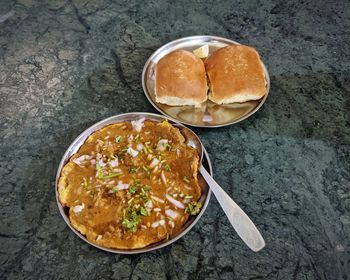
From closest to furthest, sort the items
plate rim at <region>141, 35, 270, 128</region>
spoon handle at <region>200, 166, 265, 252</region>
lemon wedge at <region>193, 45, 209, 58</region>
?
spoon handle at <region>200, 166, 265, 252</region>, plate rim at <region>141, 35, 270, 128</region>, lemon wedge at <region>193, 45, 209, 58</region>

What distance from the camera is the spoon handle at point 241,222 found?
3.18 feet

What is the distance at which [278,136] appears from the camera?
1320 mm

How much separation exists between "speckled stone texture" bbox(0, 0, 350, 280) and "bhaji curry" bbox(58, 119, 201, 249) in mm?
79

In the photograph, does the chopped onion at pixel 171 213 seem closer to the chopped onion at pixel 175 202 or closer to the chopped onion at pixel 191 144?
the chopped onion at pixel 175 202

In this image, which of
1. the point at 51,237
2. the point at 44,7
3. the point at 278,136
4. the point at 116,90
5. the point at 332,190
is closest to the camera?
the point at 51,237

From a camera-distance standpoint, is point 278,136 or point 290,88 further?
point 290,88

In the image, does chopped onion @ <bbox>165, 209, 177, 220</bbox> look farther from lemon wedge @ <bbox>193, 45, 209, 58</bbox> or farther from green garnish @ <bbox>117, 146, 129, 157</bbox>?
lemon wedge @ <bbox>193, 45, 209, 58</bbox>

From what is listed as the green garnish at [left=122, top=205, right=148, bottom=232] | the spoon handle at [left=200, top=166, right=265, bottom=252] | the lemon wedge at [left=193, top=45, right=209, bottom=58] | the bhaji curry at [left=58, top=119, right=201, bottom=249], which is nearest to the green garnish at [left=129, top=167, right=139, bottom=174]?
the bhaji curry at [left=58, top=119, right=201, bottom=249]

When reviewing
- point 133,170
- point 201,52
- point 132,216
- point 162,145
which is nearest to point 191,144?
point 162,145

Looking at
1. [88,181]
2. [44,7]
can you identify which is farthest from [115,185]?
[44,7]

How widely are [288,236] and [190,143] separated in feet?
1.33

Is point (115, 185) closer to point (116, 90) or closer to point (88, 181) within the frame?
point (88, 181)

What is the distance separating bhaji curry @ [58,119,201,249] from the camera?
1.01 meters

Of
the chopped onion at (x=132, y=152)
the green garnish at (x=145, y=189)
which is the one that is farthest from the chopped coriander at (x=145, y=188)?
the chopped onion at (x=132, y=152)
